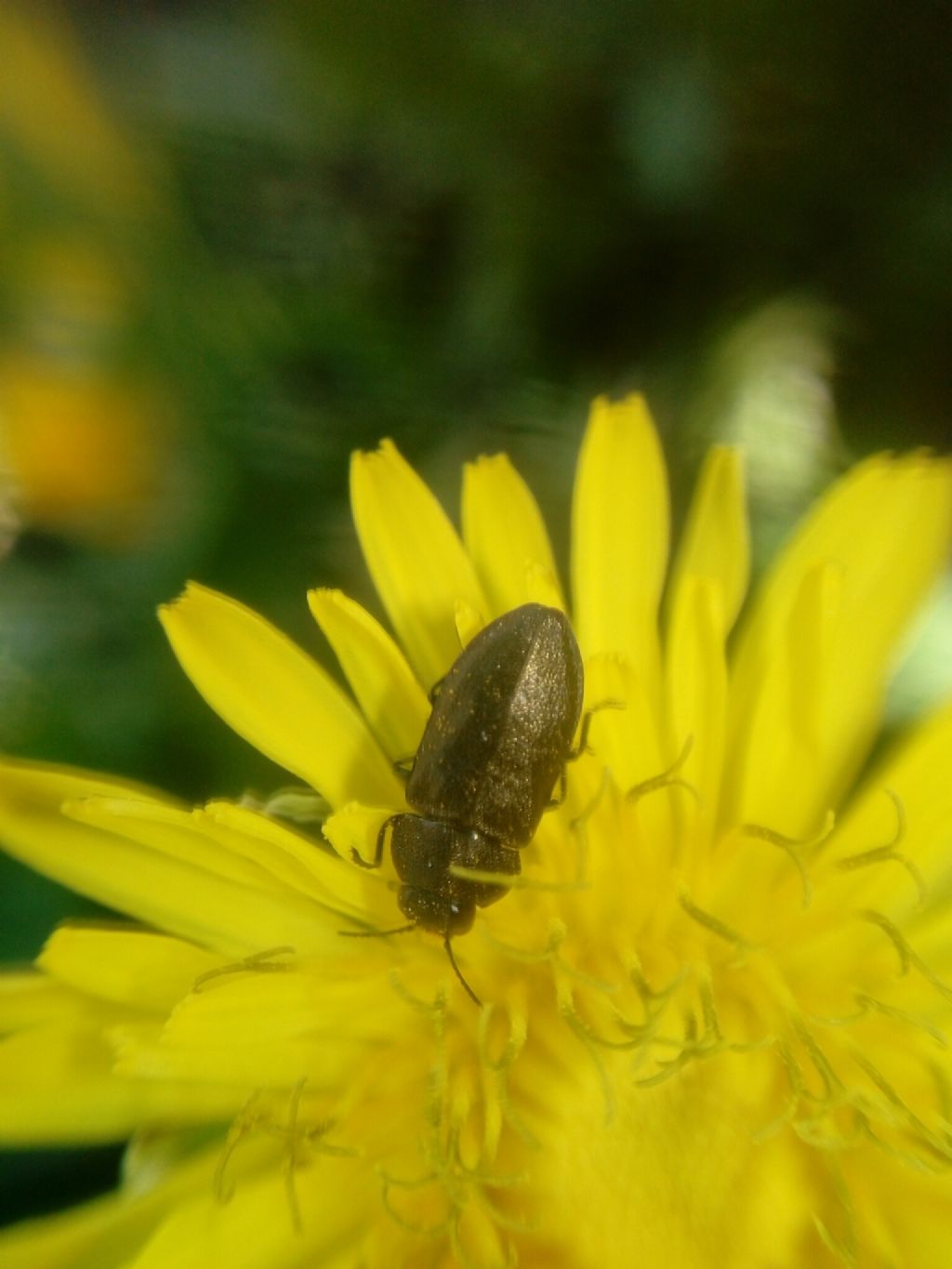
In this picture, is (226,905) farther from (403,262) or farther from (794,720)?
(403,262)

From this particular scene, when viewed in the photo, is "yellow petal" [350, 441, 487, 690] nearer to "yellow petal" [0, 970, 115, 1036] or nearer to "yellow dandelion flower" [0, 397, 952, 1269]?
"yellow dandelion flower" [0, 397, 952, 1269]

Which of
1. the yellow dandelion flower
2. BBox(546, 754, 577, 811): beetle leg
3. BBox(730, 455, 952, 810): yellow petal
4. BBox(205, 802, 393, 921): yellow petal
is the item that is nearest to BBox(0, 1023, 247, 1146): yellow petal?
the yellow dandelion flower

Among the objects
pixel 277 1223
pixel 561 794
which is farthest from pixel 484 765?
pixel 277 1223

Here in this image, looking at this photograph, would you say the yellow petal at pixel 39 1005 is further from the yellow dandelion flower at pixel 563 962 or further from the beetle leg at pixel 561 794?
the beetle leg at pixel 561 794

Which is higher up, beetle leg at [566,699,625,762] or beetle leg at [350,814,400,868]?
beetle leg at [566,699,625,762]

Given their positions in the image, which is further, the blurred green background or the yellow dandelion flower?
the blurred green background

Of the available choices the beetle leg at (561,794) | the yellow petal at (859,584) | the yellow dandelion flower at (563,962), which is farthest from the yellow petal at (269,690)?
the yellow petal at (859,584)

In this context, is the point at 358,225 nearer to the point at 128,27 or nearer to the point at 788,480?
the point at 128,27
